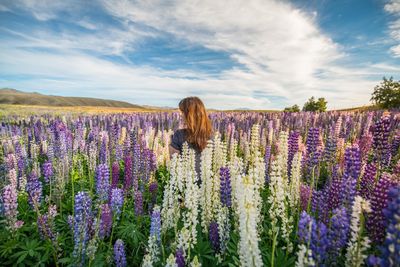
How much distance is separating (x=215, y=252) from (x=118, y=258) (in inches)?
48.2

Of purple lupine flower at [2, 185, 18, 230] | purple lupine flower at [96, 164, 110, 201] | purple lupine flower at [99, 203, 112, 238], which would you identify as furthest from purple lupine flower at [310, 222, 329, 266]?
purple lupine flower at [2, 185, 18, 230]

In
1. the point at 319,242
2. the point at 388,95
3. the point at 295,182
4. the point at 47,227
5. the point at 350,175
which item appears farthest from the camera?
the point at 388,95

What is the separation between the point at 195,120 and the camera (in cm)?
679

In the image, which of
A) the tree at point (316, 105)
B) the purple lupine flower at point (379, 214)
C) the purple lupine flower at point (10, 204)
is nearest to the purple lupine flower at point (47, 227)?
the purple lupine flower at point (10, 204)

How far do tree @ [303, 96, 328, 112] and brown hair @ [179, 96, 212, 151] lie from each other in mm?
19958

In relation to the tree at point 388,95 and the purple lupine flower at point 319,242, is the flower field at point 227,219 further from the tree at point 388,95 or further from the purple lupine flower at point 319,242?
the tree at point 388,95

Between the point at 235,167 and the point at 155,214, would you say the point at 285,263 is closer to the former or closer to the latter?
the point at 235,167

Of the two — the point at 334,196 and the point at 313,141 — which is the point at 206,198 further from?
the point at 313,141

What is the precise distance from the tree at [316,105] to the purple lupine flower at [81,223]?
23.8 metres

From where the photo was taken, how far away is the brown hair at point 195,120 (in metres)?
6.72

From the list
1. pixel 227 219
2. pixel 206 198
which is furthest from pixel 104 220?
pixel 227 219

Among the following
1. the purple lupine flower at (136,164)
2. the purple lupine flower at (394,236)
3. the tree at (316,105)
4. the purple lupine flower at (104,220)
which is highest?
the tree at (316,105)

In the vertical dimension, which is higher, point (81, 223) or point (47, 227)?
point (81, 223)

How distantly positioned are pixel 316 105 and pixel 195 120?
68.5 ft
